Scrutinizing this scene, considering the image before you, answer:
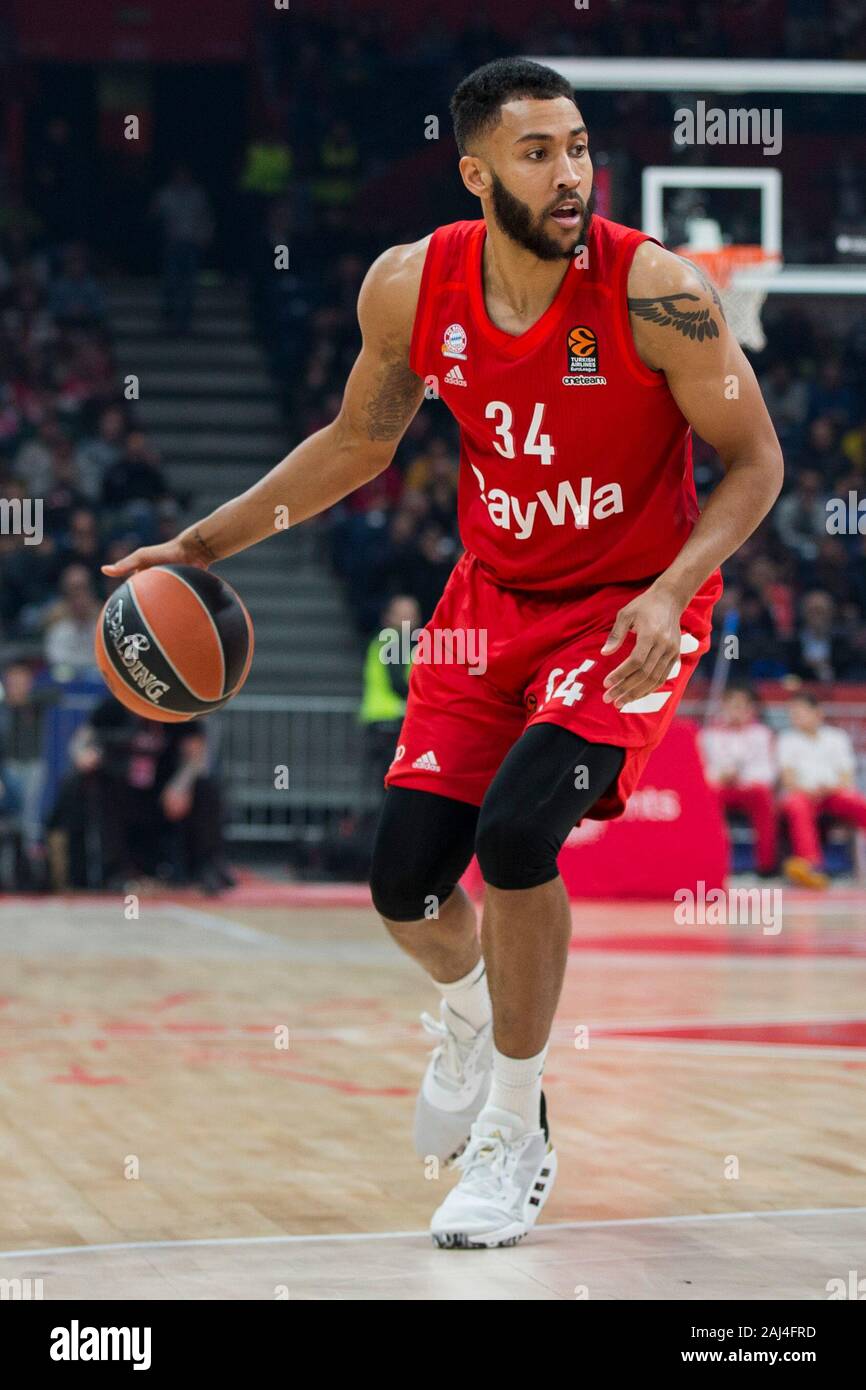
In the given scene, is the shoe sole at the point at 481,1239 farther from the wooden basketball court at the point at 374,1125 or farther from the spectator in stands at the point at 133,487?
the spectator in stands at the point at 133,487

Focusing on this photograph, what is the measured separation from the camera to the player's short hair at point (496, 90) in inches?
169

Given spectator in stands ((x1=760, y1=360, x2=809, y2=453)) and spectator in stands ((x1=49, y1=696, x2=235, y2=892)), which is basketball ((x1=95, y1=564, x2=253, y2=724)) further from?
spectator in stands ((x1=760, y1=360, x2=809, y2=453))

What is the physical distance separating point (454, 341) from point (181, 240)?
56.6 ft

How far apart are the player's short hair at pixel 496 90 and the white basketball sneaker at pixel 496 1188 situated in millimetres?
2124

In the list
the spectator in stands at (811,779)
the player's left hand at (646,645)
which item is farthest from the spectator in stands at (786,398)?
the player's left hand at (646,645)

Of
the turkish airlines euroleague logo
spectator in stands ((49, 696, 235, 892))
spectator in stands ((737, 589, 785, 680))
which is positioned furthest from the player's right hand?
spectator in stands ((737, 589, 785, 680))

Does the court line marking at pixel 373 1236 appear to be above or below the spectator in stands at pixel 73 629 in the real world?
below

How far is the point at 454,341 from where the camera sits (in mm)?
4469

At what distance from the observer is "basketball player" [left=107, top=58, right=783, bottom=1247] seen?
420cm

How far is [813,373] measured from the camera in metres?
19.7

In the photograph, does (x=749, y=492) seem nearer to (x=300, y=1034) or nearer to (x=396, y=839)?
(x=396, y=839)

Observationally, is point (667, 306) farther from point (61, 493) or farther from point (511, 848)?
point (61, 493)

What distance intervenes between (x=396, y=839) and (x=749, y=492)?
1.09 m

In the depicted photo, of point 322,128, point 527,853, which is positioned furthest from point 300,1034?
point 322,128
